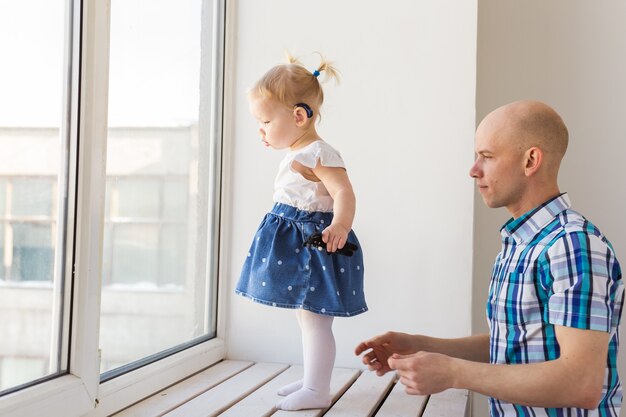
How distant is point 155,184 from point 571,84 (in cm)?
144

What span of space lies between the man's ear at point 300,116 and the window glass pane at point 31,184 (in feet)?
1.79

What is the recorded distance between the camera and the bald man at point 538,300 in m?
1.13

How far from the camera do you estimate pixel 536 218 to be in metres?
1.28

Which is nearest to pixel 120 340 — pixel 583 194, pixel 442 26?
pixel 442 26

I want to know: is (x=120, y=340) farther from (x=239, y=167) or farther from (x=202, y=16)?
(x=202, y=16)

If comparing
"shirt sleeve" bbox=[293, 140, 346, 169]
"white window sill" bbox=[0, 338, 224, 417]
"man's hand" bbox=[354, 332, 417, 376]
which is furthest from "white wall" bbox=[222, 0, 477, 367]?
"man's hand" bbox=[354, 332, 417, 376]

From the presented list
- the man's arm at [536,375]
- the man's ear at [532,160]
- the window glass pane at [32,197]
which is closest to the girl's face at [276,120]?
the window glass pane at [32,197]

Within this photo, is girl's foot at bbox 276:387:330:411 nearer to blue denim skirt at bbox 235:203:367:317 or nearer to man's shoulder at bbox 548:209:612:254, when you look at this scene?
blue denim skirt at bbox 235:203:367:317

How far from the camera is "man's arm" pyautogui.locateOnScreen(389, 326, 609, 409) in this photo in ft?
3.69

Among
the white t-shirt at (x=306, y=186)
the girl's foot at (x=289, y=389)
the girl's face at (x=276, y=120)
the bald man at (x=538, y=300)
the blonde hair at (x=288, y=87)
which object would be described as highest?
the blonde hair at (x=288, y=87)

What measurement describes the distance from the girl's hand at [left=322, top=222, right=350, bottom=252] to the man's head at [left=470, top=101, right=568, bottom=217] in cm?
39

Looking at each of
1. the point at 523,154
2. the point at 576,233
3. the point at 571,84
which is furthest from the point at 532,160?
the point at 571,84

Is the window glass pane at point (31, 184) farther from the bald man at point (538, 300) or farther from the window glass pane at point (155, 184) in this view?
the bald man at point (538, 300)

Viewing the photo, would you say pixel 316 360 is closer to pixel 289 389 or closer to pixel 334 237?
pixel 289 389
